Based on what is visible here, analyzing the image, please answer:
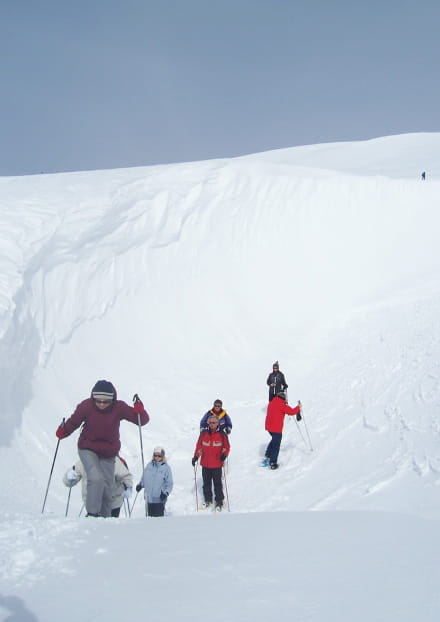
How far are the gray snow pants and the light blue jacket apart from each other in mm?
1098

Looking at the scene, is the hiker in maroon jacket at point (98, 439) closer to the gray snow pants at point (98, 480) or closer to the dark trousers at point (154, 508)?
the gray snow pants at point (98, 480)

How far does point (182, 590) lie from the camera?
3.06 metres

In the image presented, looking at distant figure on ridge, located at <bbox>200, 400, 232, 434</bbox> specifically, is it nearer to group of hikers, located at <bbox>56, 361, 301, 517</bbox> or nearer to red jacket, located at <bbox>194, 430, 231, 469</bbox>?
red jacket, located at <bbox>194, 430, 231, 469</bbox>

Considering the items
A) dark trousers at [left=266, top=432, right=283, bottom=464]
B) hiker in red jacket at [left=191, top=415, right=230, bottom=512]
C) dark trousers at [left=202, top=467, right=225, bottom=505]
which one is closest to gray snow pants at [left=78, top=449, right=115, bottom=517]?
hiker in red jacket at [left=191, top=415, right=230, bottom=512]

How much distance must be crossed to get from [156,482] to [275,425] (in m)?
2.62

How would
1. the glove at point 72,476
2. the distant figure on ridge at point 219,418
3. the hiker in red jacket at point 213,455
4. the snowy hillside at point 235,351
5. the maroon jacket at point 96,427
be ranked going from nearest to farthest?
the snowy hillside at point 235,351
the maroon jacket at point 96,427
the glove at point 72,476
the hiker in red jacket at point 213,455
the distant figure on ridge at point 219,418

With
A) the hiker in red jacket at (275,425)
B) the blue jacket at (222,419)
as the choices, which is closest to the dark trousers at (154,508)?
the blue jacket at (222,419)

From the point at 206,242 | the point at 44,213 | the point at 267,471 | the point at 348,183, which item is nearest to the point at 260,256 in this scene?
the point at 206,242

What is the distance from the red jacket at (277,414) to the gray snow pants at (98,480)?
12.0ft

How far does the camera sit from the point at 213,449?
771 centimetres

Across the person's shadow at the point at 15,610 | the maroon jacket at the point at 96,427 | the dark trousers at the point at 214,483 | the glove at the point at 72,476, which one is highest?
the dark trousers at the point at 214,483

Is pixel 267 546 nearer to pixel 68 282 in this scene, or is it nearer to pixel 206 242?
pixel 68 282

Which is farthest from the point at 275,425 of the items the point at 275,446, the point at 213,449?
the point at 213,449

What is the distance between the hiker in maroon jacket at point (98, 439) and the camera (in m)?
5.50
